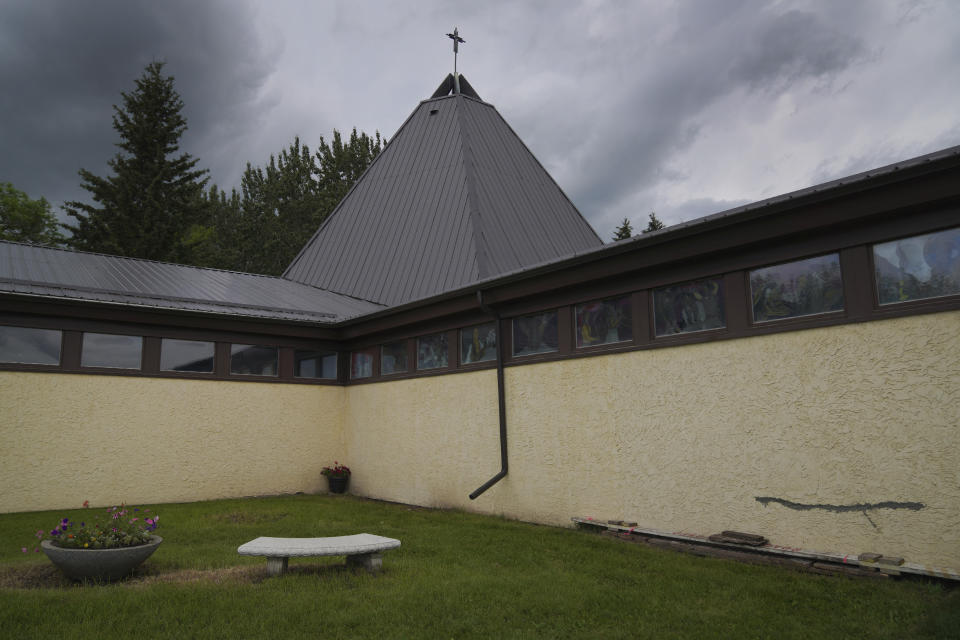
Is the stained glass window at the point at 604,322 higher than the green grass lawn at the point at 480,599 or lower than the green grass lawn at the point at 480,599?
higher

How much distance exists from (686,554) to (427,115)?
1492cm

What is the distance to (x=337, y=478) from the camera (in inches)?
503

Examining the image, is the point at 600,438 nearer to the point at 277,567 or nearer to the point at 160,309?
the point at 277,567

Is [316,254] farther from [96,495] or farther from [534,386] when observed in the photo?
[534,386]

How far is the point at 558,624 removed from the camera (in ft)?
15.0

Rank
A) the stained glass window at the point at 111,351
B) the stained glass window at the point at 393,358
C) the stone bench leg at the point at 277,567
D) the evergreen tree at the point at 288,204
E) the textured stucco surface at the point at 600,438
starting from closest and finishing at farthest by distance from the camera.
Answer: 1. the textured stucco surface at the point at 600,438
2. the stone bench leg at the point at 277,567
3. the stained glass window at the point at 111,351
4. the stained glass window at the point at 393,358
5. the evergreen tree at the point at 288,204

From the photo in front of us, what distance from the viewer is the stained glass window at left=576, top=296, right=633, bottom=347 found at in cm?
783

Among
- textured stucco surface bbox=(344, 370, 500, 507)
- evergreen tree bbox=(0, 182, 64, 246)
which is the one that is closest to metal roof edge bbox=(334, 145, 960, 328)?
textured stucco surface bbox=(344, 370, 500, 507)

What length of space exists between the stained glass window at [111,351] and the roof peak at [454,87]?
1140 centimetres

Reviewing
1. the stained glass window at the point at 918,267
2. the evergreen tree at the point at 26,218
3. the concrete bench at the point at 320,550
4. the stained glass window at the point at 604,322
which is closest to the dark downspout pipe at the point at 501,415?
the stained glass window at the point at 604,322

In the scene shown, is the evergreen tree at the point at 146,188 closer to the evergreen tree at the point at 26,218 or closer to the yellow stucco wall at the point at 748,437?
the evergreen tree at the point at 26,218

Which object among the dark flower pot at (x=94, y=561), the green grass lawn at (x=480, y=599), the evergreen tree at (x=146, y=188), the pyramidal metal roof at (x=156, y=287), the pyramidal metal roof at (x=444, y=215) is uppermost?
the evergreen tree at (x=146, y=188)

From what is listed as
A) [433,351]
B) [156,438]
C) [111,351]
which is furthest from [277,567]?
[111,351]

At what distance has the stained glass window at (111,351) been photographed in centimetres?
1056
